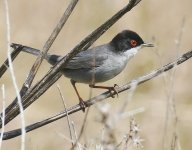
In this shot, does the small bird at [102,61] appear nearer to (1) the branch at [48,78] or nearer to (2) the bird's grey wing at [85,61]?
(2) the bird's grey wing at [85,61]

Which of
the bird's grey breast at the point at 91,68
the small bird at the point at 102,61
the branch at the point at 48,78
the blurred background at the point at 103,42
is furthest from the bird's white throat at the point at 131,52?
the blurred background at the point at 103,42

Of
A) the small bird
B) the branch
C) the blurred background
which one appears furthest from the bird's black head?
the blurred background

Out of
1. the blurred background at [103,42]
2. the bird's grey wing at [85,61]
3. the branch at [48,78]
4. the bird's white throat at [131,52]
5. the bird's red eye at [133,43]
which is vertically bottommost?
the branch at [48,78]

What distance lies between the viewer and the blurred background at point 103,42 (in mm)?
10188

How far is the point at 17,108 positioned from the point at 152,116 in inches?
Answer: 277

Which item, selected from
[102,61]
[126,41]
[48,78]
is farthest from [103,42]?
[48,78]

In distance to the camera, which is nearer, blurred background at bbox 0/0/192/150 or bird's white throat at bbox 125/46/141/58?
bird's white throat at bbox 125/46/141/58

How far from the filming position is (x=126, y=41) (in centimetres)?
618

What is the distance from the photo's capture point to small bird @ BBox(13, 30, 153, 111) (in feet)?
18.9

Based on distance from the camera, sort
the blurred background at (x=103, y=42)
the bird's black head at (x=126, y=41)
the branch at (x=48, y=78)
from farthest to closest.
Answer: the blurred background at (x=103, y=42)
the bird's black head at (x=126, y=41)
the branch at (x=48, y=78)

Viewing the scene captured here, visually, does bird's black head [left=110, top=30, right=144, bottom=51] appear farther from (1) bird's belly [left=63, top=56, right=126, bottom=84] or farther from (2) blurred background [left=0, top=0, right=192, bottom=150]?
(2) blurred background [left=0, top=0, right=192, bottom=150]

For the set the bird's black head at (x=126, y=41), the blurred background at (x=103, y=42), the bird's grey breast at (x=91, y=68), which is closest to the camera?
the bird's grey breast at (x=91, y=68)

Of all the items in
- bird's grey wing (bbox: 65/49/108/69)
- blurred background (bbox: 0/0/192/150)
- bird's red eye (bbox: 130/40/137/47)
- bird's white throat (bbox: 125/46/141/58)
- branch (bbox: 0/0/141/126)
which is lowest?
branch (bbox: 0/0/141/126)

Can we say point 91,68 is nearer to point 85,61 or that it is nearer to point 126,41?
point 85,61
